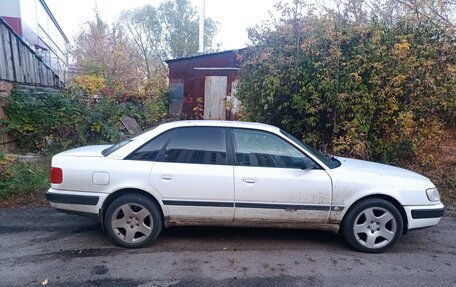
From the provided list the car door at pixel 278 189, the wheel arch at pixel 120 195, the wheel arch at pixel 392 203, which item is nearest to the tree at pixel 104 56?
the wheel arch at pixel 120 195

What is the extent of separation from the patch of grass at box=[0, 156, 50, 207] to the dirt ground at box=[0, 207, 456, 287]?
89 centimetres

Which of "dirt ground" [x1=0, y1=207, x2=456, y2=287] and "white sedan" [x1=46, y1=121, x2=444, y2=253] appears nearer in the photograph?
"dirt ground" [x1=0, y1=207, x2=456, y2=287]

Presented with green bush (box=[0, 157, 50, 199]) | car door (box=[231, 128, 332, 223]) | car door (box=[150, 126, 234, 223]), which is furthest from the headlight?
green bush (box=[0, 157, 50, 199])

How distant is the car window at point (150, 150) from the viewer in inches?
153

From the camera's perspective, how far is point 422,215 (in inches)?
153

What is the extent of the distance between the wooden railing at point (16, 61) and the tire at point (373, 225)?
8.22 m

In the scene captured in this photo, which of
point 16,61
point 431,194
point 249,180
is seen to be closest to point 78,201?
point 249,180

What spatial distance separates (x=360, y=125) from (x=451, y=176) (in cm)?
228

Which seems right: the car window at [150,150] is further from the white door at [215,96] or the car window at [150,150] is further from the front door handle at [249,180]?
the white door at [215,96]

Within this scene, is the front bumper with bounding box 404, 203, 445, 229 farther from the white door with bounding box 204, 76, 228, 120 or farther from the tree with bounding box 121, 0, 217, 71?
the tree with bounding box 121, 0, 217, 71

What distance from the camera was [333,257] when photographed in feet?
12.4

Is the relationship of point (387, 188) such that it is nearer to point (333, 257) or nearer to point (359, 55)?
point (333, 257)

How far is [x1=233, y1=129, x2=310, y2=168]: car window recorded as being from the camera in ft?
12.8

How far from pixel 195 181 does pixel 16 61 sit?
304 inches
